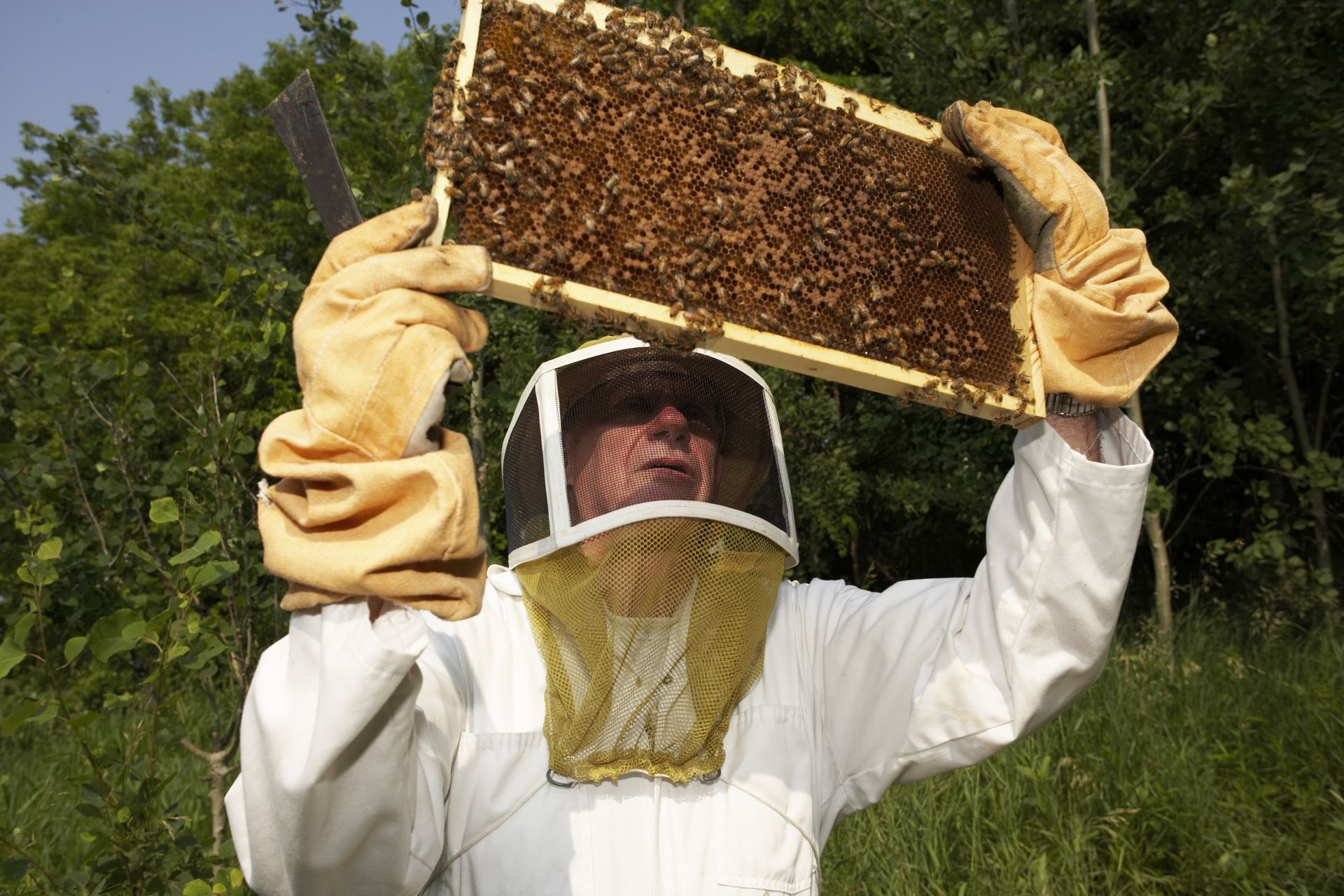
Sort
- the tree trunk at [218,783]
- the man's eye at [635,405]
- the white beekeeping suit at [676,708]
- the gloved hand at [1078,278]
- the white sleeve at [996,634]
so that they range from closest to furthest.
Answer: the white beekeeping suit at [676,708]
the white sleeve at [996,634]
the gloved hand at [1078,278]
the man's eye at [635,405]
the tree trunk at [218,783]

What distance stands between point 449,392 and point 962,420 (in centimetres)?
815

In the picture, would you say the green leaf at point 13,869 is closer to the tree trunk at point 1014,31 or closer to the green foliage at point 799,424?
the green foliage at point 799,424

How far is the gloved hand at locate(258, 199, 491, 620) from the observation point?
5.90 feet

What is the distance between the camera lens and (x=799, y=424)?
757 cm

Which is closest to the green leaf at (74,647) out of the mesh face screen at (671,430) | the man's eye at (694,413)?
the mesh face screen at (671,430)

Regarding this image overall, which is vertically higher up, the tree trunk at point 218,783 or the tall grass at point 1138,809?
the tree trunk at point 218,783

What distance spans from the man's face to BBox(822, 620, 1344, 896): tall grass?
2.50 m

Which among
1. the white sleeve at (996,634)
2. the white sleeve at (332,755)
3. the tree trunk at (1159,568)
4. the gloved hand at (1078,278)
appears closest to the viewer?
the white sleeve at (332,755)

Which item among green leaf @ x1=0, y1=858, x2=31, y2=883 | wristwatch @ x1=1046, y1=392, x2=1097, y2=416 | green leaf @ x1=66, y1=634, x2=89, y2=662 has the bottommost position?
green leaf @ x1=0, y1=858, x2=31, y2=883

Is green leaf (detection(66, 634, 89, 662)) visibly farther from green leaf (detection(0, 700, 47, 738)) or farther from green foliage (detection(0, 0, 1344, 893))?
green leaf (detection(0, 700, 47, 738))

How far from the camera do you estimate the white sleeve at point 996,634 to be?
222 centimetres

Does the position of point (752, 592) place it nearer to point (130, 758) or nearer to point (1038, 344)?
point (1038, 344)

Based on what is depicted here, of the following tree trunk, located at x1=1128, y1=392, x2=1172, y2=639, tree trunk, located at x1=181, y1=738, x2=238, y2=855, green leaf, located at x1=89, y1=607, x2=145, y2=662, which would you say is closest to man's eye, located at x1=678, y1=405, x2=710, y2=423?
green leaf, located at x1=89, y1=607, x2=145, y2=662

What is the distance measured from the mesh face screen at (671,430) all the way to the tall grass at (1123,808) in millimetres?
2385
